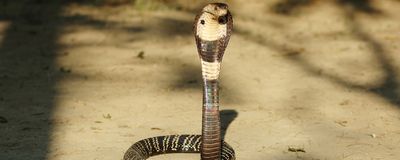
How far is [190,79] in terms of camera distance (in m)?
8.09

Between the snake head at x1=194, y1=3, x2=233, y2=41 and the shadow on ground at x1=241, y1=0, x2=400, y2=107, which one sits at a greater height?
the snake head at x1=194, y1=3, x2=233, y2=41

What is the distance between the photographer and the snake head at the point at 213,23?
15.6 feet

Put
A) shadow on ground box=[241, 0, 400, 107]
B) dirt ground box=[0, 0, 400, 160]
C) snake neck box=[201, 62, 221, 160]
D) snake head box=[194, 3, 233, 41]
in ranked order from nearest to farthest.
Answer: snake head box=[194, 3, 233, 41], snake neck box=[201, 62, 221, 160], dirt ground box=[0, 0, 400, 160], shadow on ground box=[241, 0, 400, 107]

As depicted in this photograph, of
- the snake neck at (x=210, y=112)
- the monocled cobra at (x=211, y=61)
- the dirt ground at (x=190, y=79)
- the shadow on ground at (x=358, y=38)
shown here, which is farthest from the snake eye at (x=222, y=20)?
the shadow on ground at (x=358, y=38)

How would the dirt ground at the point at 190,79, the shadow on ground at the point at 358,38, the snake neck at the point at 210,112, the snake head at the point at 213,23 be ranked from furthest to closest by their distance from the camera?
the shadow on ground at the point at 358,38 < the dirt ground at the point at 190,79 < the snake neck at the point at 210,112 < the snake head at the point at 213,23

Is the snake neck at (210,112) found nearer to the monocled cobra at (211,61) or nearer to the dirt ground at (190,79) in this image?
the monocled cobra at (211,61)

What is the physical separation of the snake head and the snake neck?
19 centimetres

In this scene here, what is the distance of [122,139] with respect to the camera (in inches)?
242

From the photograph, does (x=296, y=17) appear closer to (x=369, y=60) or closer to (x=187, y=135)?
(x=369, y=60)

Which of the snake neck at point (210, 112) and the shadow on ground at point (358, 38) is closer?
the snake neck at point (210, 112)

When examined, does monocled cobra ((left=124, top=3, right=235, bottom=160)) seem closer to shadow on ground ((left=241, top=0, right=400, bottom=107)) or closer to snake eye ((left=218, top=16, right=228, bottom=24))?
snake eye ((left=218, top=16, right=228, bottom=24))

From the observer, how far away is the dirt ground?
6.07 metres

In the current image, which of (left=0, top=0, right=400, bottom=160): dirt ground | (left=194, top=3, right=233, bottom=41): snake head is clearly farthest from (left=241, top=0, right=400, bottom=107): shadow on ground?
(left=194, top=3, right=233, bottom=41): snake head

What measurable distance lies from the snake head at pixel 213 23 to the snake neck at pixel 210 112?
0.63ft
